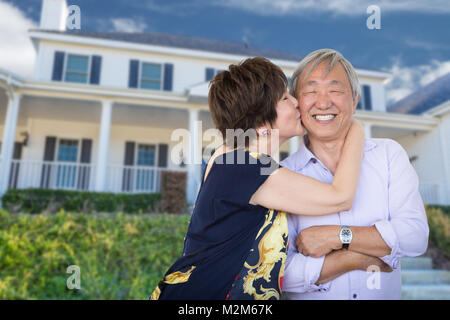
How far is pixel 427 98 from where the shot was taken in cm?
1445

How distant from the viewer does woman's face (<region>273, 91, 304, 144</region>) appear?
5.05 feet

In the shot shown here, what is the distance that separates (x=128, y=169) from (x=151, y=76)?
3.64 metres

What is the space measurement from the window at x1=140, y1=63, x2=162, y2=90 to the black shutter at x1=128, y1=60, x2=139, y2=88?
0.22 meters

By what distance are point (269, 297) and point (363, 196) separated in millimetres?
659

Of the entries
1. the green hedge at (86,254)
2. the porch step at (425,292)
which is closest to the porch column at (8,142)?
the green hedge at (86,254)

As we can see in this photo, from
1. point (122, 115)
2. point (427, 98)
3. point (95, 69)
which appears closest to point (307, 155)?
point (122, 115)

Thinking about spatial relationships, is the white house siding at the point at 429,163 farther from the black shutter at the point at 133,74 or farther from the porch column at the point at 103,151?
the black shutter at the point at 133,74

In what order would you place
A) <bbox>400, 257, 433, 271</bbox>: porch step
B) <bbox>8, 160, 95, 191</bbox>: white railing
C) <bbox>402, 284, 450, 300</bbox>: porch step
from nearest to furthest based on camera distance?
<bbox>402, 284, 450, 300</bbox>: porch step, <bbox>400, 257, 433, 271</bbox>: porch step, <bbox>8, 160, 95, 191</bbox>: white railing

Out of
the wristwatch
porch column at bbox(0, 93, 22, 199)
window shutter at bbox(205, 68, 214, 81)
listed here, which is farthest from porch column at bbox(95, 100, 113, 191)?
the wristwatch

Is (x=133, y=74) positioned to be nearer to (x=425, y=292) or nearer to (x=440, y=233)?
(x=440, y=233)

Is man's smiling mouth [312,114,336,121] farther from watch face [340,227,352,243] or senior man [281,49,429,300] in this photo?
watch face [340,227,352,243]

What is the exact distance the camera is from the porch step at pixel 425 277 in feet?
18.4
